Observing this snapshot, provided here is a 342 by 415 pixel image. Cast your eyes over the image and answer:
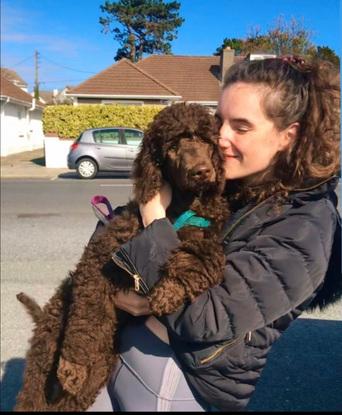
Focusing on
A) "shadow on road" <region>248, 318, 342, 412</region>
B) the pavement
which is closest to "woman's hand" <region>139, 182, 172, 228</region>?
"shadow on road" <region>248, 318, 342, 412</region>

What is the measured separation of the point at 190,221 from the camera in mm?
2082

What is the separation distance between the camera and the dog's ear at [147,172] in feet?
6.70

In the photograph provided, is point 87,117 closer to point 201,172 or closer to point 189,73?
point 189,73

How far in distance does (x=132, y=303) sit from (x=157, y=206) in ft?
1.30

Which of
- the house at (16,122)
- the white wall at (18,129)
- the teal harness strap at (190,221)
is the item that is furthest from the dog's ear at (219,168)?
the white wall at (18,129)

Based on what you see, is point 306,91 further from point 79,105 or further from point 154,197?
point 79,105

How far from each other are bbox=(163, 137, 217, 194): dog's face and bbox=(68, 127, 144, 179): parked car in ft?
45.4

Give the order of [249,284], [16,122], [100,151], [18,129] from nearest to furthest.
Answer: [249,284] → [100,151] → [16,122] → [18,129]

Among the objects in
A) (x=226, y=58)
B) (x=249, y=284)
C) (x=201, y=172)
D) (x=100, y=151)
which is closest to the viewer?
(x=249, y=284)

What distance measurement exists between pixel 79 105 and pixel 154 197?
1914 centimetres

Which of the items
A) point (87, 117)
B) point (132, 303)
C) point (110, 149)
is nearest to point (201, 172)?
point (132, 303)

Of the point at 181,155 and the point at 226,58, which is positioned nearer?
the point at 181,155

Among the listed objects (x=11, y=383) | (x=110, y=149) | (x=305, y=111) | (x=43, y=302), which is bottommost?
(x=11, y=383)

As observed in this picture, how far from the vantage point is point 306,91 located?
1.79 meters
